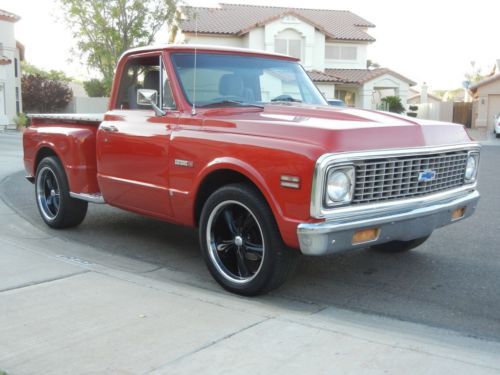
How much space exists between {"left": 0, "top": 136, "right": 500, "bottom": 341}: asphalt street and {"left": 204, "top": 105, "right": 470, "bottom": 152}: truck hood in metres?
1.20

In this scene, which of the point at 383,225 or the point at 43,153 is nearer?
the point at 383,225

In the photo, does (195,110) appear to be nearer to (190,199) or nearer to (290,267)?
(190,199)

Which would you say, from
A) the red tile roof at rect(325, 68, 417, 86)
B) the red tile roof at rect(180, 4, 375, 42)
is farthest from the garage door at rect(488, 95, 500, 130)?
the red tile roof at rect(180, 4, 375, 42)

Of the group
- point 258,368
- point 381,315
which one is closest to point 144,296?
point 258,368

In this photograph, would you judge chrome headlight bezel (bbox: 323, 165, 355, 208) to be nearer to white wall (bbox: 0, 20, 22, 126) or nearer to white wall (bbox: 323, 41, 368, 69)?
white wall (bbox: 0, 20, 22, 126)

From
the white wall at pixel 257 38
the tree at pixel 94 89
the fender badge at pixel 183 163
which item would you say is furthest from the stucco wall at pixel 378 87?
the fender badge at pixel 183 163

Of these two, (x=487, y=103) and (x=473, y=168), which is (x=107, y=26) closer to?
(x=473, y=168)

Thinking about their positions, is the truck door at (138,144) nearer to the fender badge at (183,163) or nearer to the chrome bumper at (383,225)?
the fender badge at (183,163)

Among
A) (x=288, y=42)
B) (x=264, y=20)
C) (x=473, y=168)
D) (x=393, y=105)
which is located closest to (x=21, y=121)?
(x=264, y=20)

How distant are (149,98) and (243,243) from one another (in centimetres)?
162

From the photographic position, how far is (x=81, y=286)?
478 cm

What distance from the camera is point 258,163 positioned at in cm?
438

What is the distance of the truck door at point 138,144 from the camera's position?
5395mm

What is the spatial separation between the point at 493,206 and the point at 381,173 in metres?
5.05
